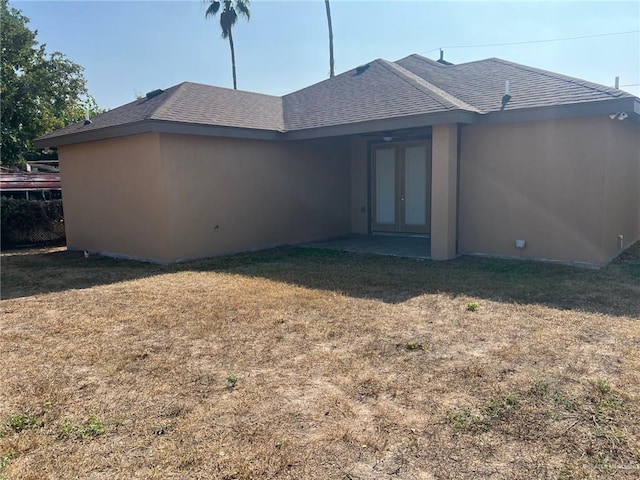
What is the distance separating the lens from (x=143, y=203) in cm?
1000

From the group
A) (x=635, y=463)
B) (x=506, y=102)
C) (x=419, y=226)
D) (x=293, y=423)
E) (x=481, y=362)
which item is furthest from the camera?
(x=419, y=226)

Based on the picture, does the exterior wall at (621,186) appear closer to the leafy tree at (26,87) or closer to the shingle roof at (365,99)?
the shingle roof at (365,99)

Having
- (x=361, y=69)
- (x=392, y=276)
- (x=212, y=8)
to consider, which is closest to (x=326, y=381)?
(x=392, y=276)

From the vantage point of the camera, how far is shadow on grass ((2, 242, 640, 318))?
6.51m

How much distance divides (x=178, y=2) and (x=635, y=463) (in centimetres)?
1648

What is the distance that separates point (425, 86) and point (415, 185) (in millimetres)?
2712


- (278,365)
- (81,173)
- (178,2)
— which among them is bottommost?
(278,365)

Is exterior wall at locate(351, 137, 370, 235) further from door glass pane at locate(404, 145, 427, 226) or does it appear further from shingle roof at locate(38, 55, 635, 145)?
shingle roof at locate(38, 55, 635, 145)

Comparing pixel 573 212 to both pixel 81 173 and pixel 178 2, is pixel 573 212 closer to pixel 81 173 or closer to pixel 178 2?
pixel 81 173

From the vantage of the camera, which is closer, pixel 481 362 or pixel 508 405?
pixel 508 405

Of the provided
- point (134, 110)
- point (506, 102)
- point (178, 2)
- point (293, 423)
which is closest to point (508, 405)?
point (293, 423)

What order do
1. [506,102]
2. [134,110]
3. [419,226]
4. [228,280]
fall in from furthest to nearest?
[419,226] → [134,110] → [506,102] → [228,280]

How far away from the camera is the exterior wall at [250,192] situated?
9.78 m

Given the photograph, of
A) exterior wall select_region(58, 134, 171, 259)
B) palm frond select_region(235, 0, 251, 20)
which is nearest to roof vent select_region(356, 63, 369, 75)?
exterior wall select_region(58, 134, 171, 259)
